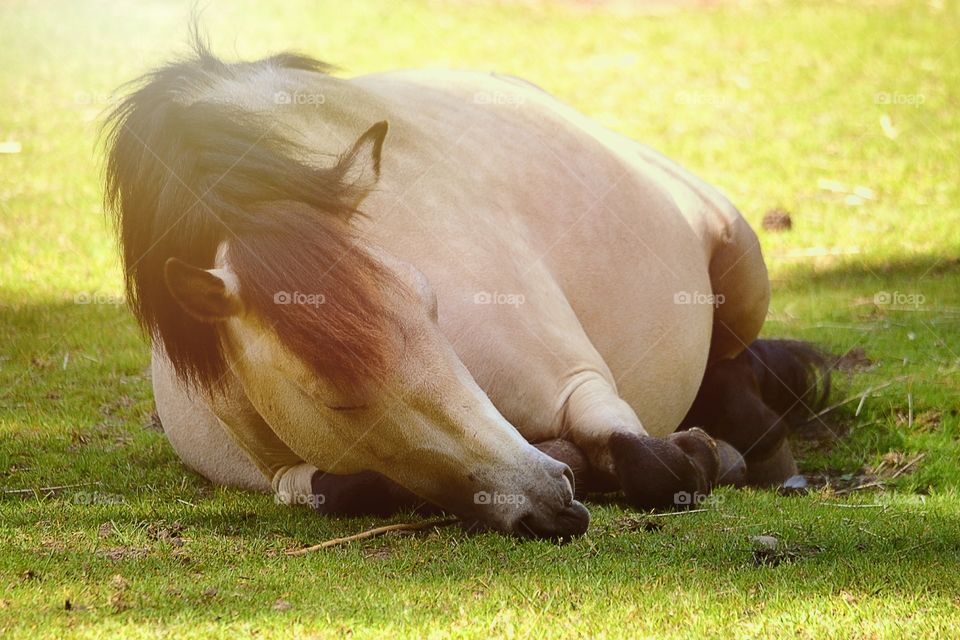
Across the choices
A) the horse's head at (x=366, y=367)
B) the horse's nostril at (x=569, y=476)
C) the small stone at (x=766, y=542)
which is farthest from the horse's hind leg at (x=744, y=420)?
the horse's head at (x=366, y=367)

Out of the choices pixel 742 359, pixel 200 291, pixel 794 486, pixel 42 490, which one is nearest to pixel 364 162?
pixel 200 291

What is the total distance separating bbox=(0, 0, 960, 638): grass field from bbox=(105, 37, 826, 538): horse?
0.72ft

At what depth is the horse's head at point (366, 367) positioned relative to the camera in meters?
3.40

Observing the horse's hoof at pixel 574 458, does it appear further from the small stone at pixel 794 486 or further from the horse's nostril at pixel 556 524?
the small stone at pixel 794 486

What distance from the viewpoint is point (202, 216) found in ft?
11.8

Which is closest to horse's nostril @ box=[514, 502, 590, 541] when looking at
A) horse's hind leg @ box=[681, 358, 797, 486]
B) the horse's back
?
the horse's back

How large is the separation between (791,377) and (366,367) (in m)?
3.22

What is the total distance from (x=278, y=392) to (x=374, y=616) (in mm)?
848

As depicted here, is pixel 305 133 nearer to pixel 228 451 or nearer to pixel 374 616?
pixel 228 451

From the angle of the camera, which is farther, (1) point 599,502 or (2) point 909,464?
(2) point 909,464

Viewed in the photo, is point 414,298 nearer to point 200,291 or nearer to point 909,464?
point 200,291

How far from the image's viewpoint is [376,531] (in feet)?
12.2

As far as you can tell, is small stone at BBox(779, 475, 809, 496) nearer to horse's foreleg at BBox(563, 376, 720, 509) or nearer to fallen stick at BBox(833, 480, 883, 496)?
fallen stick at BBox(833, 480, 883, 496)

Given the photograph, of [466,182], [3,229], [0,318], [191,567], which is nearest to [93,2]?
[3,229]
